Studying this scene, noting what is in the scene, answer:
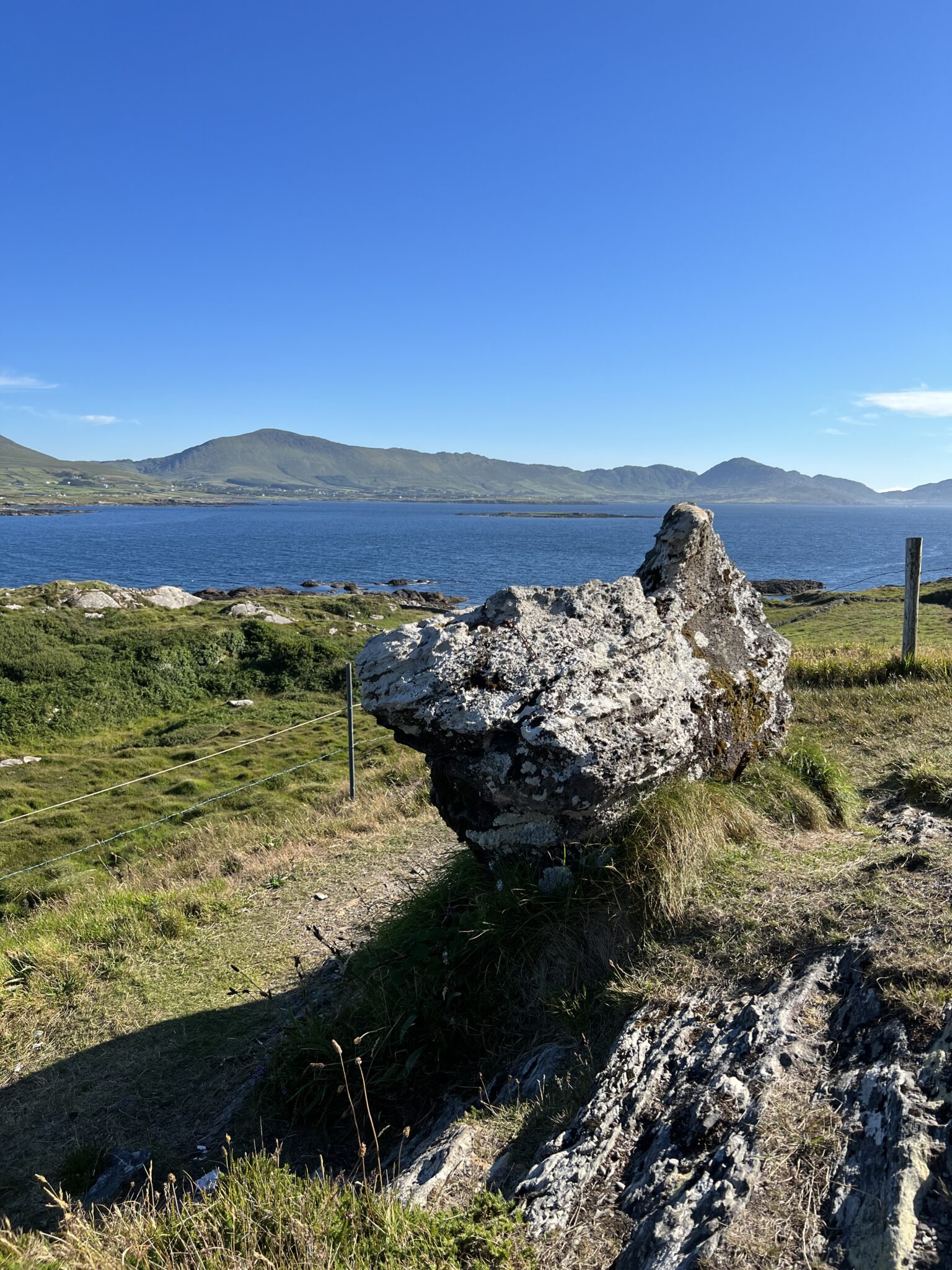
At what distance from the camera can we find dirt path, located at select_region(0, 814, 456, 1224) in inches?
223

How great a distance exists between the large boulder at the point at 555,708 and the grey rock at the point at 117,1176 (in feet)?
10.4

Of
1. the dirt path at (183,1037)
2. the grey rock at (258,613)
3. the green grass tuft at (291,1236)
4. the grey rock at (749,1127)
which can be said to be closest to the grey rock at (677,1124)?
the grey rock at (749,1127)

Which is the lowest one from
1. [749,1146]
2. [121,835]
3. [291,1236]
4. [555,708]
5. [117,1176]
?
[121,835]

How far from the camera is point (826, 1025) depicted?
14.0 ft

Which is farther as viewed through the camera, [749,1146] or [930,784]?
[930,784]

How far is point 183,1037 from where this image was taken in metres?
6.85

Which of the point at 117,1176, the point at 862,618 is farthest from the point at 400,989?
the point at 862,618

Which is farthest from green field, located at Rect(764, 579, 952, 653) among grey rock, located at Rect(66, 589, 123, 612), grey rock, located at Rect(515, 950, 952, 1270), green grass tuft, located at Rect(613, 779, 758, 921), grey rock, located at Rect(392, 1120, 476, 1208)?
grey rock, located at Rect(66, 589, 123, 612)

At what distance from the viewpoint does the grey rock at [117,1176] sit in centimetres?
502

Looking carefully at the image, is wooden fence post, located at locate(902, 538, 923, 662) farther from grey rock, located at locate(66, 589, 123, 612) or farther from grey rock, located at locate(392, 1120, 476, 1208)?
grey rock, located at locate(66, 589, 123, 612)

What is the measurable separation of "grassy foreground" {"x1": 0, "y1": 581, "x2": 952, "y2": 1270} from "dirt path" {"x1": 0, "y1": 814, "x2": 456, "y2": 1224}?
27 mm

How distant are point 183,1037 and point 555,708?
173 inches

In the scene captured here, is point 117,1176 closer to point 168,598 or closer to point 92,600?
point 92,600

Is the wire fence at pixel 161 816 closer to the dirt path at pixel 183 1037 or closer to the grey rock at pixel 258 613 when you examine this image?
the dirt path at pixel 183 1037
